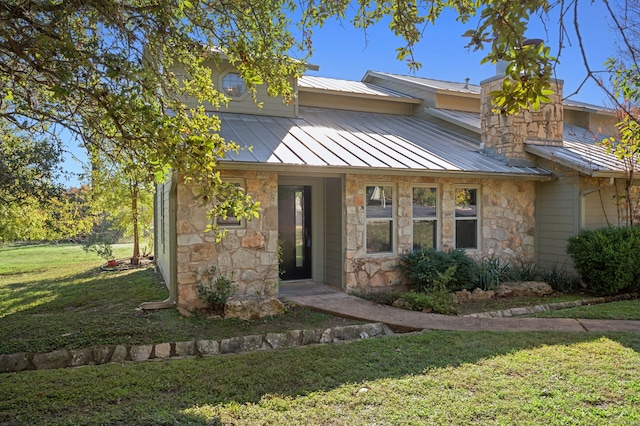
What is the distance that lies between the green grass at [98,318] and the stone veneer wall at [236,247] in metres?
0.71

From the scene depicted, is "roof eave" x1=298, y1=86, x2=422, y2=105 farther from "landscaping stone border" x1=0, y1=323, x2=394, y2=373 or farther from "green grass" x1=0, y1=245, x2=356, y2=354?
"landscaping stone border" x1=0, y1=323, x2=394, y2=373

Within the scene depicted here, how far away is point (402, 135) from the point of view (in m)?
10.8

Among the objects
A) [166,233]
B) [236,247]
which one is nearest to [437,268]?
[236,247]

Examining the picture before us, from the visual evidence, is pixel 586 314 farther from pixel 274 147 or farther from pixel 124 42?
pixel 124 42

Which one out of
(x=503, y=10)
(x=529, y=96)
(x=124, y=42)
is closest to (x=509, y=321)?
(x=529, y=96)

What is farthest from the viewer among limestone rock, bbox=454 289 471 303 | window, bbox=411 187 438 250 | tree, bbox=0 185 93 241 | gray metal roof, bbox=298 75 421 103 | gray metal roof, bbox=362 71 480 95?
gray metal roof, bbox=362 71 480 95

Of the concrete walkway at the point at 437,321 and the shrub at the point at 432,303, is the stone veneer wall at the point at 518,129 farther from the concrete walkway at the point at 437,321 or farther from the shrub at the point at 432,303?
the concrete walkway at the point at 437,321

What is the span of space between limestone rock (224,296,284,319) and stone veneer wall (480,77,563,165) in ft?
21.1

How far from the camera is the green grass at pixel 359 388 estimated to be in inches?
139

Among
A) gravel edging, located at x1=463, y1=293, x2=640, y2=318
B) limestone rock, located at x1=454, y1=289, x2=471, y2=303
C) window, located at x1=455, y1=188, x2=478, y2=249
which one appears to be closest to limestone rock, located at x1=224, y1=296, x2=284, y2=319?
gravel edging, located at x1=463, y1=293, x2=640, y2=318

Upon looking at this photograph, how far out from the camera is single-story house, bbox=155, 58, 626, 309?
754 cm

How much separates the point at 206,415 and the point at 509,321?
4.89 metres

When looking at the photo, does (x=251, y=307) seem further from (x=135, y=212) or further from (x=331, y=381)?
(x=135, y=212)

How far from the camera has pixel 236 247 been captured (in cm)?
756
